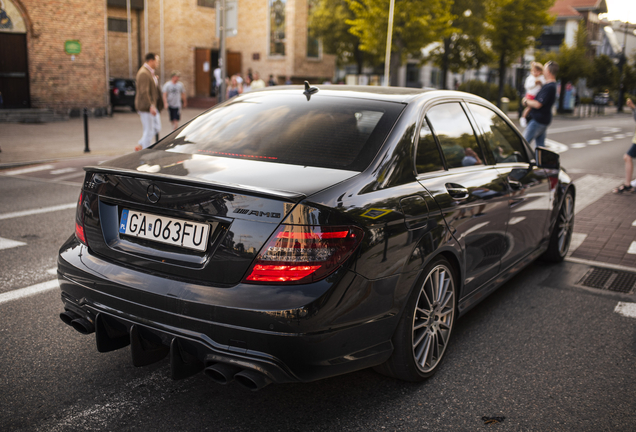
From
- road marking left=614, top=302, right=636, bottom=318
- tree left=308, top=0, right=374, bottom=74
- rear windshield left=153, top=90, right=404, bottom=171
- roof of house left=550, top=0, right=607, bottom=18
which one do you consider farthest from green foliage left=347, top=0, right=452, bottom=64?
roof of house left=550, top=0, right=607, bottom=18

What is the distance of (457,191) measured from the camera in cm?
336

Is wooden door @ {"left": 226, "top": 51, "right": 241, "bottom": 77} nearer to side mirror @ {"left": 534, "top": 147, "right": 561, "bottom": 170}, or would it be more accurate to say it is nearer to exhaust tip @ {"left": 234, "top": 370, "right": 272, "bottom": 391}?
side mirror @ {"left": 534, "top": 147, "right": 561, "bottom": 170}

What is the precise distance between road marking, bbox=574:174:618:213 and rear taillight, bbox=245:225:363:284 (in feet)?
23.4

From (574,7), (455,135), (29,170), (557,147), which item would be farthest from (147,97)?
(574,7)

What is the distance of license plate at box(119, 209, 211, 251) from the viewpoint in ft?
8.36

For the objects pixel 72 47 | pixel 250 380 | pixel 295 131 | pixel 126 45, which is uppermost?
pixel 126 45

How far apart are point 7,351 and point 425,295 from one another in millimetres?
2394

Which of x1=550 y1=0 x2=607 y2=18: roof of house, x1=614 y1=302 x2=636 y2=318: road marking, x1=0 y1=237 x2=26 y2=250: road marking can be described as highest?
x1=550 y1=0 x2=607 y2=18: roof of house

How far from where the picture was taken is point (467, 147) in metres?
3.83

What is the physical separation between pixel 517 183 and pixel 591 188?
739cm

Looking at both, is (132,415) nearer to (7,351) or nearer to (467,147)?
(7,351)

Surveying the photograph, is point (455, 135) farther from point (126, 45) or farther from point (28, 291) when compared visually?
point (126, 45)

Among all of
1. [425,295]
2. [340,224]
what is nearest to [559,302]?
[425,295]

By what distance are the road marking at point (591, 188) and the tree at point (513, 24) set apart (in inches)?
1089
